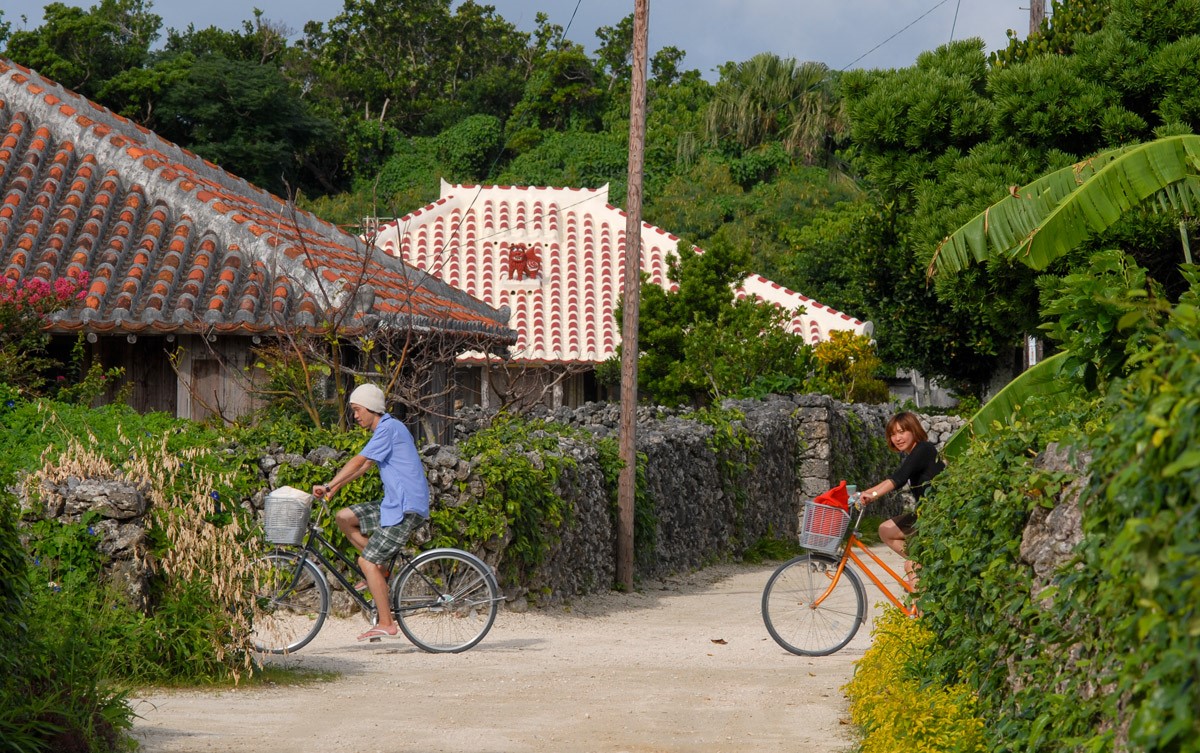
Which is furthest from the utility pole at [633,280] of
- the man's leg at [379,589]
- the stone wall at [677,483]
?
the man's leg at [379,589]

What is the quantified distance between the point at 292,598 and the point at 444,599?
Result: 1138 mm

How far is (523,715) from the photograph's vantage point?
794cm

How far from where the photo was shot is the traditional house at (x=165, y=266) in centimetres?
1444

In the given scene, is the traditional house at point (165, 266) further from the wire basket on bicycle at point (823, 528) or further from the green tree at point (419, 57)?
the green tree at point (419, 57)

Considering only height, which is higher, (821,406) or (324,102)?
(324,102)

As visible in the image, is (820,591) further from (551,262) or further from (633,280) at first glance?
(551,262)

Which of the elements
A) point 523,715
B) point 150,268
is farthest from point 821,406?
point 523,715

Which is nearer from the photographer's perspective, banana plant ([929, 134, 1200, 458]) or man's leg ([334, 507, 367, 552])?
banana plant ([929, 134, 1200, 458])

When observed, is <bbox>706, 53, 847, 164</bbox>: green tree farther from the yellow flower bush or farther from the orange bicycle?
the yellow flower bush

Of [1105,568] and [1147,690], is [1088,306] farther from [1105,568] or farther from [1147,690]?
[1147,690]

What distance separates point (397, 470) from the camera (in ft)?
32.7

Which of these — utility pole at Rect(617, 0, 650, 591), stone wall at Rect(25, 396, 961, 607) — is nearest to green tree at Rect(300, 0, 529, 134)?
stone wall at Rect(25, 396, 961, 607)

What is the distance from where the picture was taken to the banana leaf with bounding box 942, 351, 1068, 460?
8430mm

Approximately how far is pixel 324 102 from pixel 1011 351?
3369cm
